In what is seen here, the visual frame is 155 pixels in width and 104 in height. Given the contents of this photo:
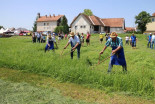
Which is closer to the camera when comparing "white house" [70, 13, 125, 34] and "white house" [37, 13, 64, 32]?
"white house" [70, 13, 125, 34]

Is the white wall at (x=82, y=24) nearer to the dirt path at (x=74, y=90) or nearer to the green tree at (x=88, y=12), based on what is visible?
the green tree at (x=88, y=12)

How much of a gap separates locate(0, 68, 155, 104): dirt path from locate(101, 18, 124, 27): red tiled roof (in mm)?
45122

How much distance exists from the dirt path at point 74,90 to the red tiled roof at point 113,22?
148 ft

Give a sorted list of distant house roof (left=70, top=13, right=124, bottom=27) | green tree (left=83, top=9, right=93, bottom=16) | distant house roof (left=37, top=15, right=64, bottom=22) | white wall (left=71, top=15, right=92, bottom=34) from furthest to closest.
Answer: green tree (left=83, top=9, right=93, bottom=16), distant house roof (left=37, top=15, right=64, bottom=22), distant house roof (left=70, top=13, right=124, bottom=27), white wall (left=71, top=15, right=92, bottom=34)

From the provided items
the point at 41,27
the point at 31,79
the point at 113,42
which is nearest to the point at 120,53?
the point at 113,42

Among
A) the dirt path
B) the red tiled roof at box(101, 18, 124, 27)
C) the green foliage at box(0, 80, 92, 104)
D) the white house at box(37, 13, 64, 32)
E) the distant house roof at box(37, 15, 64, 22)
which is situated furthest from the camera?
the distant house roof at box(37, 15, 64, 22)

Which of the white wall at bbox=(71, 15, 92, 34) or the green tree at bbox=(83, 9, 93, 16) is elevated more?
the green tree at bbox=(83, 9, 93, 16)

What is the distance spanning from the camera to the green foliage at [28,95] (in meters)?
3.88

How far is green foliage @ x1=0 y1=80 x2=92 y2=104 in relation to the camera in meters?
3.88

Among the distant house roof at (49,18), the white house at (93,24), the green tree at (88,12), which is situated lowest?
the white house at (93,24)

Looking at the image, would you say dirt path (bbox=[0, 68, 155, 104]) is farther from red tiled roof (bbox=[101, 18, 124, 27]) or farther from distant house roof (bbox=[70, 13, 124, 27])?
red tiled roof (bbox=[101, 18, 124, 27])

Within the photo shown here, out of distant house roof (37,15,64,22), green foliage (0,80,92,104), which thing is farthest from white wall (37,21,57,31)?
green foliage (0,80,92,104)

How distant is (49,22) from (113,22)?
79.5 feet

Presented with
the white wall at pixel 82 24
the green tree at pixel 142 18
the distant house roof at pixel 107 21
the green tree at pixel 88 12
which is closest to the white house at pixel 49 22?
the green tree at pixel 88 12
